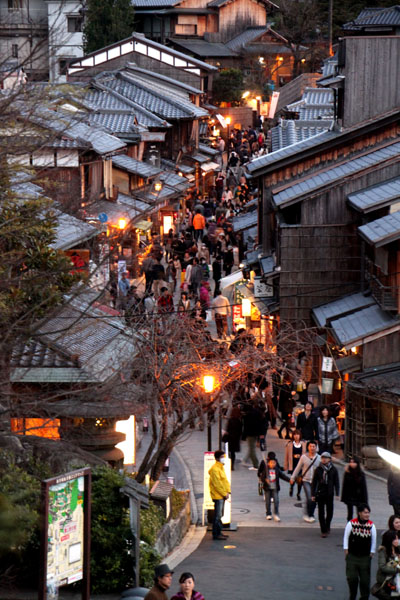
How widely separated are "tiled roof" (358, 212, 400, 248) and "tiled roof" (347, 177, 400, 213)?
698 millimetres

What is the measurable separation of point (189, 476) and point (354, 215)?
366 inches

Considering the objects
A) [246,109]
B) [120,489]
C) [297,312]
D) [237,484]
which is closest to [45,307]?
[120,489]

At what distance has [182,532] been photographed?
58.5ft

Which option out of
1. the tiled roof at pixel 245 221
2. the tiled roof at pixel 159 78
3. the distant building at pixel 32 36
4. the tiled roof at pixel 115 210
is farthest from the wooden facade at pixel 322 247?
the tiled roof at pixel 159 78

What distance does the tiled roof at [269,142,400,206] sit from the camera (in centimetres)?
2820

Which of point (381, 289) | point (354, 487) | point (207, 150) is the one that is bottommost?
point (207, 150)

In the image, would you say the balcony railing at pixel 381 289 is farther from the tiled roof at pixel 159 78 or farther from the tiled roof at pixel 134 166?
the tiled roof at pixel 159 78

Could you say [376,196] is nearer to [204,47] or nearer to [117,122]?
[117,122]

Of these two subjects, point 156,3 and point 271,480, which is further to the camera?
point 156,3

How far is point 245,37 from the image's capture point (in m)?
87.2

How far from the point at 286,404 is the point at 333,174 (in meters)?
6.93

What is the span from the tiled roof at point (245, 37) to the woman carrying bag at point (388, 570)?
76435mm

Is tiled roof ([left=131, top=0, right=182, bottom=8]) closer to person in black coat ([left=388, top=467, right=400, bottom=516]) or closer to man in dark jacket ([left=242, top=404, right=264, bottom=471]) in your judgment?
man in dark jacket ([left=242, top=404, right=264, bottom=471])

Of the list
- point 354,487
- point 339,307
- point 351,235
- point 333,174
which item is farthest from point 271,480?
point 333,174
